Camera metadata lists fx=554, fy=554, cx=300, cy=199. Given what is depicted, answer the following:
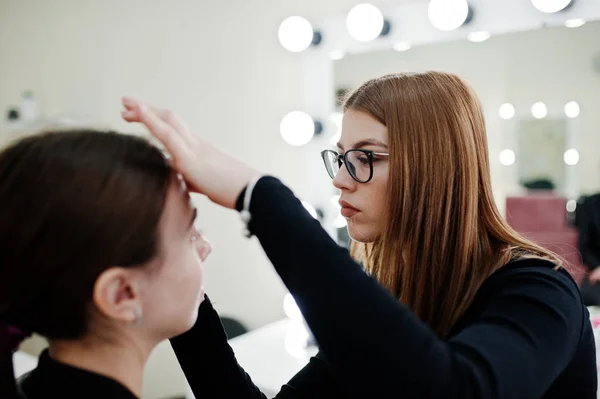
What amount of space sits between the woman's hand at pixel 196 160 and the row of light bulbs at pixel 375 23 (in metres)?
0.86

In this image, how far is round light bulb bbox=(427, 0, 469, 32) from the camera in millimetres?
1173

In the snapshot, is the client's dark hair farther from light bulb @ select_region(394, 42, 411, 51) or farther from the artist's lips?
light bulb @ select_region(394, 42, 411, 51)

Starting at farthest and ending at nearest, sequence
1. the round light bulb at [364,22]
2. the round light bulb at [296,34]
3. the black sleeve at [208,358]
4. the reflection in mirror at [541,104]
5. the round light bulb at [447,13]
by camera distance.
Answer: the round light bulb at [296,34]
the round light bulb at [364,22]
the round light bulb at [447,13]
the reflection in mirror at [541,104]
the black sleeve at [208,358]

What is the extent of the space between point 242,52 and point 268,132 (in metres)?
0.23

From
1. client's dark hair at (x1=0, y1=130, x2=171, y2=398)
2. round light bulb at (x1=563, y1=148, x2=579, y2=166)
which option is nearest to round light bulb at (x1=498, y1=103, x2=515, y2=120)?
round light bulb at (x1=563, y1=148, x2=579, y2=166)

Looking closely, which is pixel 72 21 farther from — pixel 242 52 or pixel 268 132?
pixel 268 132

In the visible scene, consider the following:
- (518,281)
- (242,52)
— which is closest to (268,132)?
(242,52)

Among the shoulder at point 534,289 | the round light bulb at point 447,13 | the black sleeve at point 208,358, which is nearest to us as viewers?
the shoulder at point 534,289

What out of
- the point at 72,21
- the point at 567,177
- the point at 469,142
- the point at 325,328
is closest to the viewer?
the point at 325,328

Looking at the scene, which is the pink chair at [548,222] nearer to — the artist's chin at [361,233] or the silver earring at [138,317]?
the artist's chin at [361,233]

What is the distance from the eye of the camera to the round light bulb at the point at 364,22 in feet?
4.19

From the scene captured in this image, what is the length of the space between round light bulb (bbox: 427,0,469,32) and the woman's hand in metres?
0.86

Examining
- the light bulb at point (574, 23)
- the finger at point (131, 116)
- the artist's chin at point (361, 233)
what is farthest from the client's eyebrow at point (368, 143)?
the light bulb at point (574, 23)

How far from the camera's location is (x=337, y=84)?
1391 millimetres
